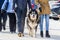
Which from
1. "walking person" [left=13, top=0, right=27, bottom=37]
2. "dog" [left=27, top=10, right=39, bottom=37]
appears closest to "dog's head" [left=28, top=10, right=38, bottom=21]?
"dog" [left=27, top=10, right=39, bottom=37]

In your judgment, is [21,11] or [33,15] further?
[21,11]

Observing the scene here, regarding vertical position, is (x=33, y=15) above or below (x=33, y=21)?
above

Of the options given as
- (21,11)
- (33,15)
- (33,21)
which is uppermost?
(21,11)

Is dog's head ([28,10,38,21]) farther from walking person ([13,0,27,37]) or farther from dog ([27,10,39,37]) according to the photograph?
walking person ([13,0,27,37])

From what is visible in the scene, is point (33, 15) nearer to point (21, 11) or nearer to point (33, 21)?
point (33, 21)

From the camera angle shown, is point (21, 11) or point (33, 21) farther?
point (21, 11)

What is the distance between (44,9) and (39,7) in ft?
0.66

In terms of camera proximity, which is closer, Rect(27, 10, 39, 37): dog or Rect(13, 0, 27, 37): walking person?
Rect(27, 10, 39, 37): dog

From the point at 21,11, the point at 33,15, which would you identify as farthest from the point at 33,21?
the point at 21,11

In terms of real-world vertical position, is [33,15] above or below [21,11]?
below

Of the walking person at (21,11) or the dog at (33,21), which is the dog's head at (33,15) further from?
the walking person at (21,11)

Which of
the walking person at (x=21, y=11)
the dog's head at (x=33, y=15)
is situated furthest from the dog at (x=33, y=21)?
the walking person at (x=21, y=11)

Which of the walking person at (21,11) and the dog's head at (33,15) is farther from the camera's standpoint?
the walking person at (21,11)

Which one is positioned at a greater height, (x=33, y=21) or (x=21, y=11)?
(x=21, y=11)
